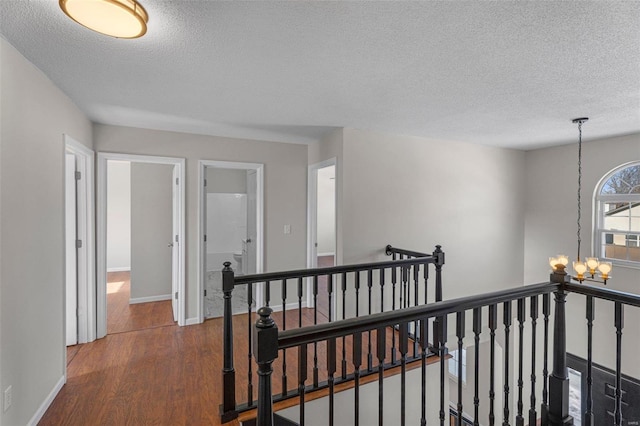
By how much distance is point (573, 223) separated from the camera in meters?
4.47

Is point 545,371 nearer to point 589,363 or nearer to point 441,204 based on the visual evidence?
point 589,363

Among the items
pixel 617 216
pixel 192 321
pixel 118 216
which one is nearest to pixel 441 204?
pixel 617 216

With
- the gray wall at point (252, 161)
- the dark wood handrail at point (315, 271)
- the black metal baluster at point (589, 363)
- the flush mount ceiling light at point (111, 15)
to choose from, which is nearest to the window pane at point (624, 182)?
the dark wood handrail at point (315, 271)

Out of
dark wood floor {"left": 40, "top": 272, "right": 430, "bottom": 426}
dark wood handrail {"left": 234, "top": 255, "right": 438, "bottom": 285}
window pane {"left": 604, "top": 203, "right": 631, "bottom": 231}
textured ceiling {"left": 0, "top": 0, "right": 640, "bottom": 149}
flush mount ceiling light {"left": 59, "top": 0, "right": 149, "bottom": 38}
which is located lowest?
dark wood floor {"left": 40, "top": 272, "right": 430, "bottom": 426}

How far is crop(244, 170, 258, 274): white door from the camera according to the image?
14.3 ft

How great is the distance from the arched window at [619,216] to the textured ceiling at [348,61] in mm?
1175

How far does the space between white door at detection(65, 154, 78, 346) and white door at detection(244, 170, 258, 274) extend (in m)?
1.97

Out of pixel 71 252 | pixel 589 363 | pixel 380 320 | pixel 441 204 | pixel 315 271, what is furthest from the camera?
pixel 441 204

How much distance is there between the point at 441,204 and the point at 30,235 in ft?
13.8

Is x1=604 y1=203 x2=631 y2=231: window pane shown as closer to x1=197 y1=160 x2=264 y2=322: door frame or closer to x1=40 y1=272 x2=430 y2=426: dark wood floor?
x1=40 y1=272 x2=430 y2=426: dark wood floor

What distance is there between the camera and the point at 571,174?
14.8ft

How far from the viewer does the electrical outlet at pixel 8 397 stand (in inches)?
68.8

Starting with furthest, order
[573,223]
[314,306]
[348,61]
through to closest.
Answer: [573,223] → [314,306] → [348,61]

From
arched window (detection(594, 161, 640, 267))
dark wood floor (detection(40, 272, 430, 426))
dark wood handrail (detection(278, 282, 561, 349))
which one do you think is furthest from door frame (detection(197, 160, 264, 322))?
arched window (detection(594, 161, 640, 267))
